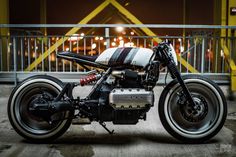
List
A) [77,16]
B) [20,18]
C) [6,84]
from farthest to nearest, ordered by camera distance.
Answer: [20,18]
[77,16]
[6,84]

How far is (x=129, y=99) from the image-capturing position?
4.74 metres

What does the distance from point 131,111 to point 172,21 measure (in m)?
15.8

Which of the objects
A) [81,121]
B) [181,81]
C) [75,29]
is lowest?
[81,121]

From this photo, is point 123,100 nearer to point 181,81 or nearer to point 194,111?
point 181,81

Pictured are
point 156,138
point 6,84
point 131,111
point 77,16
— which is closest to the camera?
point 131,111

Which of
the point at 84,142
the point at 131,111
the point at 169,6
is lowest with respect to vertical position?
the point at 84,142

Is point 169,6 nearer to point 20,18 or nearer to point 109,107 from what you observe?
point 20,18

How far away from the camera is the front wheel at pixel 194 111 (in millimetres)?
4891

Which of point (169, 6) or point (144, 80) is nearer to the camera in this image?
point (144, 80)

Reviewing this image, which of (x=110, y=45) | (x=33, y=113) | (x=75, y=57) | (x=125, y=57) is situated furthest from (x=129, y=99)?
(x=110, y=45)

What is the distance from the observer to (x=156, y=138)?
5.21 meters

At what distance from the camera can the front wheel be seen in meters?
4.89

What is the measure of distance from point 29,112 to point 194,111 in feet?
6.22

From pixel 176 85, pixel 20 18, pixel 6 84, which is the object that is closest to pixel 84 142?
pixel 176 85
